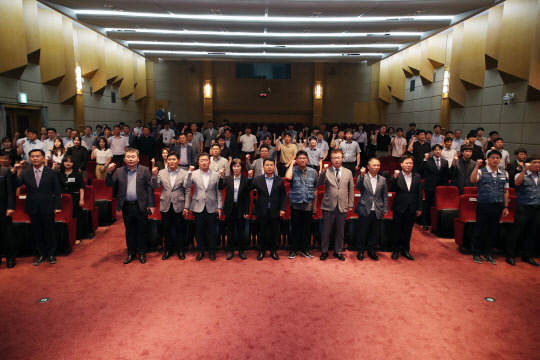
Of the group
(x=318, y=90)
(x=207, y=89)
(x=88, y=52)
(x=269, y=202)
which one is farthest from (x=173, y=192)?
(x=318, y=90)

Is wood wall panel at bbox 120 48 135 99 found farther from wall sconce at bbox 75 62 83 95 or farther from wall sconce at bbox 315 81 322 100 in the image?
wall sconce at bbox 315 81 322 100

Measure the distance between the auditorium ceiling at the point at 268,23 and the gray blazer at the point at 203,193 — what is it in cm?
580

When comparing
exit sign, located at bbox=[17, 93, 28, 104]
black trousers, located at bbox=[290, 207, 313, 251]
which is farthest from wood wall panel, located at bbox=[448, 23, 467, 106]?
exit sign, located at bbox=[17, 93, 28, 104]

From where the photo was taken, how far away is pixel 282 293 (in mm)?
3852

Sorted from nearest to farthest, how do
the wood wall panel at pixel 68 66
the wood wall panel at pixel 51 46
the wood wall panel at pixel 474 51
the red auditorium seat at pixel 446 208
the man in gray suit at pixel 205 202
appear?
the man in gray suit at pixel 205 202 → the red auditorium seat at pixel 446 208 → the wood wall panel at pixel 51 46 → the wood wall panel at pixel 474 51 → the wood wall panel at pixel 68 66

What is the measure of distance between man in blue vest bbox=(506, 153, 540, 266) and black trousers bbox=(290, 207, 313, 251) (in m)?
3.00

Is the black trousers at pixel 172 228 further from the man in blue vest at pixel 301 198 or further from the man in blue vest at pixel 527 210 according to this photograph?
the man in blue vest at pixel 527 210

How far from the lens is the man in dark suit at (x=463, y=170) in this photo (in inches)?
240

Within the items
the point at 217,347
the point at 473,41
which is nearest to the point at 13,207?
the point at 217,347

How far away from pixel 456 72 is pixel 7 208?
12386 millimetres

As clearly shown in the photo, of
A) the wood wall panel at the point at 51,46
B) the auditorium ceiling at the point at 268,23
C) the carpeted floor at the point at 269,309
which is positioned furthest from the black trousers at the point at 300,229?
the wood wall panel at the point at 51,46

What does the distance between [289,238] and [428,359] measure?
292 centimetres

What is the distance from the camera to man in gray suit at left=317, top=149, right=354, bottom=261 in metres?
4.72

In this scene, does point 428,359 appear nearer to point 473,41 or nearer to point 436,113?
point 473,41
